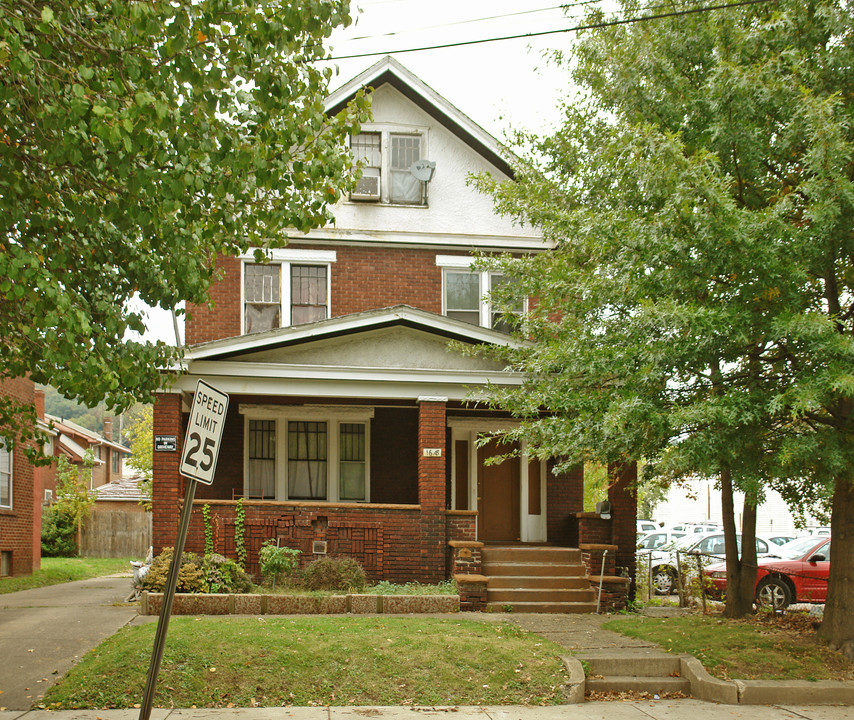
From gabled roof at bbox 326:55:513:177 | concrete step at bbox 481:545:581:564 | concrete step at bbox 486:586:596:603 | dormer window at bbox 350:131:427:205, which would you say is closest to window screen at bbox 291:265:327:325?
dormer window at bbox 350:131:427:205

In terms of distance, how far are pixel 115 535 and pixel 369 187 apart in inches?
888

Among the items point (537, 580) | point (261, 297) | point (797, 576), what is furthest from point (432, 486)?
point (797, 576)

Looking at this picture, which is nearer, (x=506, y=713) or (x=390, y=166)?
(x=506, y=713)

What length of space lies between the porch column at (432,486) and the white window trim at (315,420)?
2428 millimetres

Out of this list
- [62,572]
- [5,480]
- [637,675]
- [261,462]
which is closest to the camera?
[637,675]

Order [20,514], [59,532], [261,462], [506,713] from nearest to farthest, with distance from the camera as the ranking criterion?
[506,713] < [261,462] < [20,514] < [59,532]

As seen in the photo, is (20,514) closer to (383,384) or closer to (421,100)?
(383,384)

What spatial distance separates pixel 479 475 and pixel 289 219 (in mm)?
10121

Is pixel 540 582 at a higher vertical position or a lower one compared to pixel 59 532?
higher

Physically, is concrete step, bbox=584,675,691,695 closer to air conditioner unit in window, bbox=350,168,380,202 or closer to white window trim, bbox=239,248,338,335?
white window trim, bbox=239,248,338,335

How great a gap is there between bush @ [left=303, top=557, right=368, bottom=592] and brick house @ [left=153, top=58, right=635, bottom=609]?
982 mm

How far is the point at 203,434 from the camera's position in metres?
7.24

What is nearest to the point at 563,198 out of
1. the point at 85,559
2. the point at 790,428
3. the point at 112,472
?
the point at 790,428

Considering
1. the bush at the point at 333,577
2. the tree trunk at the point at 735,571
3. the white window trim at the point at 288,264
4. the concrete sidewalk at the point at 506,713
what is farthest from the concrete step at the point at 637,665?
the white window trim at the point at 288,264
